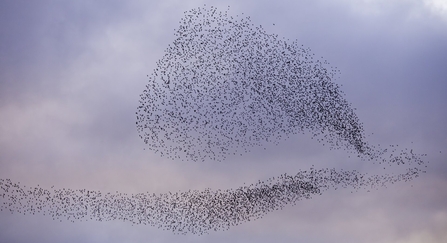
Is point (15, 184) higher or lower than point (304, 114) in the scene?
lower

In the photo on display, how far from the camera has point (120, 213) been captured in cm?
4781

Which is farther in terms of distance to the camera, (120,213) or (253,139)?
(120,213)

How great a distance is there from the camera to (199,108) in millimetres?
42688

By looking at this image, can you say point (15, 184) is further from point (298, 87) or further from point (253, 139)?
point (298, 87)

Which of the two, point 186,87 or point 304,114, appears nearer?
point 186,87

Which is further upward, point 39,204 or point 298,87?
point 298,87

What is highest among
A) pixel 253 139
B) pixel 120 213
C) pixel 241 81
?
Answer: pixel 241 81

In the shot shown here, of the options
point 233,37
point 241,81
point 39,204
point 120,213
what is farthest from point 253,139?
point 39,204

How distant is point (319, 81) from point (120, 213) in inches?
867

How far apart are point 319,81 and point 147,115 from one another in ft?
49.7

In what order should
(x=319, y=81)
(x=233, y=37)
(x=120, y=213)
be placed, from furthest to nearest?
(x=120, y=213)
(x=319, y=81)
(x=233, y=37)

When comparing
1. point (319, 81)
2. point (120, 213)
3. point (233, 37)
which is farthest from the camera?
point (120, 213)

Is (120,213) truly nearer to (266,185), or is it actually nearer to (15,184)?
(15,184)

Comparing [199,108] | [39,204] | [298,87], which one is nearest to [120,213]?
[39,204]
